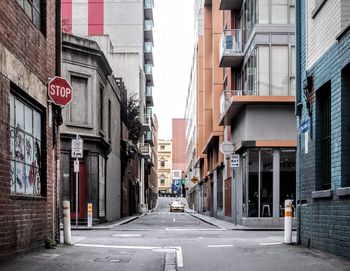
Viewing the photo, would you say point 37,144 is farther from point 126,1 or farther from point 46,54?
point 126,1

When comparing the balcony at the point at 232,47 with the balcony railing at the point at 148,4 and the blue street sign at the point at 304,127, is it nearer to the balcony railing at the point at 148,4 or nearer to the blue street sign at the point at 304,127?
the blue street sign at the point at 304,127

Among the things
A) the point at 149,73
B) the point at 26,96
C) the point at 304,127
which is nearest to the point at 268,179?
the point at 304,127

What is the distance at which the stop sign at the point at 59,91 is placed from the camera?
42.1 feet

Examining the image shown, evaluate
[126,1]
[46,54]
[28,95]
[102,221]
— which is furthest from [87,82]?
[126,1]

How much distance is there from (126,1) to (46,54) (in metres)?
52.0

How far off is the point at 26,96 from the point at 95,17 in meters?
52.1

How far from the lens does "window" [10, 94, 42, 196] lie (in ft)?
34.6

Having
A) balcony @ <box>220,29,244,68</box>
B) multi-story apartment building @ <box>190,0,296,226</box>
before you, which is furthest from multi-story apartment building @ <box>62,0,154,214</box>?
multi-story apartment building @ <box>190,0,296,226</box>

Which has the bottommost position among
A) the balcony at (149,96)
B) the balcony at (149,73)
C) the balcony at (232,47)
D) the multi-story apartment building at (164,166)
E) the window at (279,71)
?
the multi-story apartment building at (164,166)

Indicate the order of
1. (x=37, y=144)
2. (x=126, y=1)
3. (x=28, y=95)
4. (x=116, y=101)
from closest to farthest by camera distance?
(x=28, y=95)
(x=37, y=144)
(x=116, y=101)
(x=126, y=1)

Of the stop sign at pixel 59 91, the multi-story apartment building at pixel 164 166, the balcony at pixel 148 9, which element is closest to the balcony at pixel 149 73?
the balcony at pixel 148 9

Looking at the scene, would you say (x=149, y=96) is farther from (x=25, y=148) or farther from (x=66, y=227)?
(x=25, y=148)

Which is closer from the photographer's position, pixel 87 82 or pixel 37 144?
pixel 37 144

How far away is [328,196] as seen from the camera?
37.8ft
